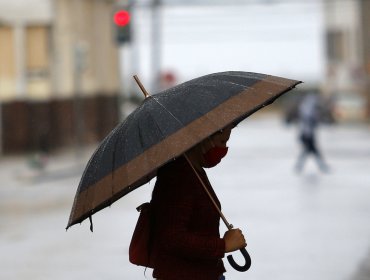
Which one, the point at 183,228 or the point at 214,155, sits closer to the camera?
the point at 183,228

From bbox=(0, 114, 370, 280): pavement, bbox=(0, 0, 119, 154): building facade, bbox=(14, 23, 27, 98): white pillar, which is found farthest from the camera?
bbox=(14, 23, 27, 98): white pillar

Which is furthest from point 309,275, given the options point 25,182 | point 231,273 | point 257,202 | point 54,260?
point 25,182

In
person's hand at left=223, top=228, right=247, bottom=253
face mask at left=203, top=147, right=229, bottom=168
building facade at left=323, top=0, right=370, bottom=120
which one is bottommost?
building facade at left=323, top=0, right=370, bottom=120

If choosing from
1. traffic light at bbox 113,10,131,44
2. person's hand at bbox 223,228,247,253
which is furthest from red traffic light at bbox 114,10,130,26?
person's hand at bbox 223,228,247,253

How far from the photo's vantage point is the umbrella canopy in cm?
464

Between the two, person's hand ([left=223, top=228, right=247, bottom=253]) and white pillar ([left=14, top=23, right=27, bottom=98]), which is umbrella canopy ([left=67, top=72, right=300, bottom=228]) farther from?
white pillar ([left=14, top=23, right=27, bottom=98])

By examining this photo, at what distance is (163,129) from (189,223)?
0.40 meters

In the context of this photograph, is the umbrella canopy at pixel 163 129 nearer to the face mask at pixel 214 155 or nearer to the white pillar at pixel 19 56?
the face mask at pixel 214 155

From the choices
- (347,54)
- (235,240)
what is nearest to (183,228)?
(235,240)

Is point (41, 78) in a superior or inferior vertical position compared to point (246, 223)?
superior

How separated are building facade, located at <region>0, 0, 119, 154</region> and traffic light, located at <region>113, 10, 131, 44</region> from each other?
380cm

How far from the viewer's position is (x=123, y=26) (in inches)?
1121

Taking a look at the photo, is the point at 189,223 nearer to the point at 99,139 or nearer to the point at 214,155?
the point at 214,155

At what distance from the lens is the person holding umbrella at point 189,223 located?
181 inches
